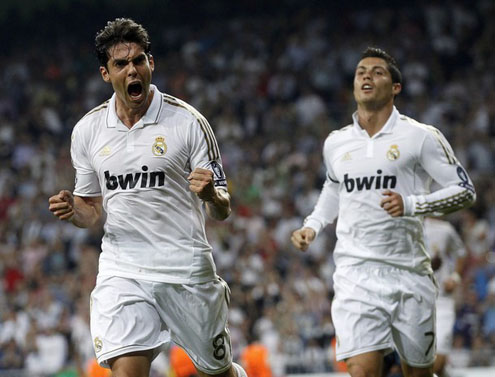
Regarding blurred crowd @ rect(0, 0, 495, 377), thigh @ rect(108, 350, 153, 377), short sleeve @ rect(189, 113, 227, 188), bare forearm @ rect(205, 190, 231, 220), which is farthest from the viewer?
blurred crowd @ rect(0, 0, 495, 377)

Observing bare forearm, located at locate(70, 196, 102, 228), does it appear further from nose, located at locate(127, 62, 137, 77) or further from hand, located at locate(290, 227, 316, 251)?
hand, located at locate(290, 227, 316, 251)

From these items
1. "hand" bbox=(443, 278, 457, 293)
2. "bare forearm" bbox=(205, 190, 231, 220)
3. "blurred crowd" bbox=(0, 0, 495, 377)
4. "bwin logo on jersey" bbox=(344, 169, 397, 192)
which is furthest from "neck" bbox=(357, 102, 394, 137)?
"blurred crowd" bbox=(0, 0, 495, 377)

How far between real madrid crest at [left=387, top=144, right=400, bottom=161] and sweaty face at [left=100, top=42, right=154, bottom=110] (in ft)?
5.90

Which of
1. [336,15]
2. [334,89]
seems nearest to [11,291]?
[334,89]

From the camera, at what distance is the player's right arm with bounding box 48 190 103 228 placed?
208 inches

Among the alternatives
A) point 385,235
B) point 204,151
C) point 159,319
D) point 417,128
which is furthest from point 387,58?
point 159,319

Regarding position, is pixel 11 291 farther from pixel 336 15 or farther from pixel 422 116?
pixel 336 15

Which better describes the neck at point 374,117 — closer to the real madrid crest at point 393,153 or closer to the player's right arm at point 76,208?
the real madrid crest at point 393,153

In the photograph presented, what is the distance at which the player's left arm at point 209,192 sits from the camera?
16.1 ft

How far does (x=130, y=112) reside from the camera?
18.3 ft

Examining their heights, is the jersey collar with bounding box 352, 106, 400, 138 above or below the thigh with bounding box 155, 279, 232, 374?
above

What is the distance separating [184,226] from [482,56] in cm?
1332

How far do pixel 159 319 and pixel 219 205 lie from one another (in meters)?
0.82

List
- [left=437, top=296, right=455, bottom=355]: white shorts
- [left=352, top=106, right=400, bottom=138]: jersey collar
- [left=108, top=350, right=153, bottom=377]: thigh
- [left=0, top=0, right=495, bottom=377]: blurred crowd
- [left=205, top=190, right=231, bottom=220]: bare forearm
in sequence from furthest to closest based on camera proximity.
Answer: [left=0, top=0, right=495, bottom=377]: blurred crowd
[left=437, top=296, right=455, bottom=355]: white shorts
[left=352, top=106, right=400, bottom=138]: jersey collar
[left=108, top=350, right=153, bottom=377]: thigh
[left=205, top=190, right=231, bottom=220]: bare forearm
